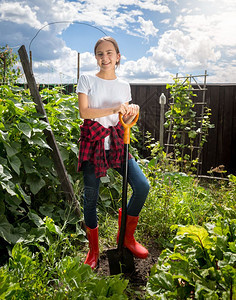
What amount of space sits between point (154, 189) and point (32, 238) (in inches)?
55.5

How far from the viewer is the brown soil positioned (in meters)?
1.98

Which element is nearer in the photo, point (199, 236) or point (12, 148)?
point (199, 236)

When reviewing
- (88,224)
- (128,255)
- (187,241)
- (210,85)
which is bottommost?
(128,255)

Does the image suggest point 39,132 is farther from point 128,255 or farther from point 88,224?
point 128,255

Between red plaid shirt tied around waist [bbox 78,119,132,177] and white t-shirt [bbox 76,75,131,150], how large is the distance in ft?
0.14

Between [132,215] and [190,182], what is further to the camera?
[190,182]

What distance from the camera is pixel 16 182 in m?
2.33

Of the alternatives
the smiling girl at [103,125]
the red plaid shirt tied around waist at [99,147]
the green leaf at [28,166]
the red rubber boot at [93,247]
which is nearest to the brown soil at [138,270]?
the red rubber boot at [93,247]

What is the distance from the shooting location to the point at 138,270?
2129 millimetres

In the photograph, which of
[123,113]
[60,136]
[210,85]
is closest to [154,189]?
[60,136]

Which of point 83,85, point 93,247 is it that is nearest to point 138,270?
point 93,247

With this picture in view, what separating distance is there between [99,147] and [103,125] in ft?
0.46

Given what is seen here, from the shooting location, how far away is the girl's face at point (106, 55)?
1891 mm

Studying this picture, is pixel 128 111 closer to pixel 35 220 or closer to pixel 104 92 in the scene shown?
pixel 104 92
